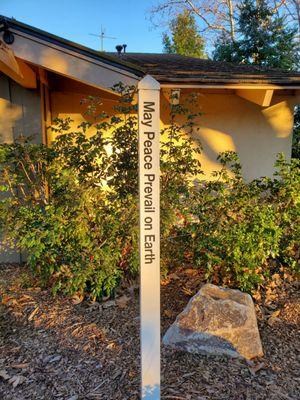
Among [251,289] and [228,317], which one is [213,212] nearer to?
[251,289]

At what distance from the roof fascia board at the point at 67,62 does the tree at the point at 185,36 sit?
59.7 ft

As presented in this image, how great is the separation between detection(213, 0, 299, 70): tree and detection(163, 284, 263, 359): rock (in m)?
12.2

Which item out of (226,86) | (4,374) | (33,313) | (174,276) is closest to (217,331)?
(174,276)

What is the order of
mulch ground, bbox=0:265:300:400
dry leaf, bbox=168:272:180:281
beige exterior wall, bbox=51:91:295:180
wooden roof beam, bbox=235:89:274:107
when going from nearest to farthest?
mulch ground, bbox=0:265:300:400
dry leaf, bbox=168:272:180:281
wooden roof beam, bbox=235:89:274:107
beige exterior wall, bbox=51:91:295:180

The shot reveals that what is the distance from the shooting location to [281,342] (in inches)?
134

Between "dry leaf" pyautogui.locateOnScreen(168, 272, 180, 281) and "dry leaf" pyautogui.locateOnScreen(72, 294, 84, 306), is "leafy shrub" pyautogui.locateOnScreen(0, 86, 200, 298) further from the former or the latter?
"dry leaf" pyautogui.locateOnScreen(168, 272, 180, 281)

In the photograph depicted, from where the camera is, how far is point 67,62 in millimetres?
4453

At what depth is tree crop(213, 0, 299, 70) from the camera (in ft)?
44.3

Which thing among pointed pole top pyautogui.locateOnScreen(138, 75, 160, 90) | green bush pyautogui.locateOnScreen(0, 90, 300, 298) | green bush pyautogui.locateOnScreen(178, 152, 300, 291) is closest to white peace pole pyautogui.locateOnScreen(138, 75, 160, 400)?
pointed pole top pyautogui.locateOnScreen(138, 75, 160, 90)

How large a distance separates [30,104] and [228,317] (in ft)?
14.0

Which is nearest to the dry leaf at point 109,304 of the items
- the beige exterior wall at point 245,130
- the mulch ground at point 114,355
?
the mulch ground at point 114,355

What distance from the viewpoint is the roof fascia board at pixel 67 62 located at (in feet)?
14.3

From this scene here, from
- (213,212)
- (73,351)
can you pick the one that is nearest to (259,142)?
(213,212)

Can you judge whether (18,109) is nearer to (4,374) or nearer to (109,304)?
(109,304)
